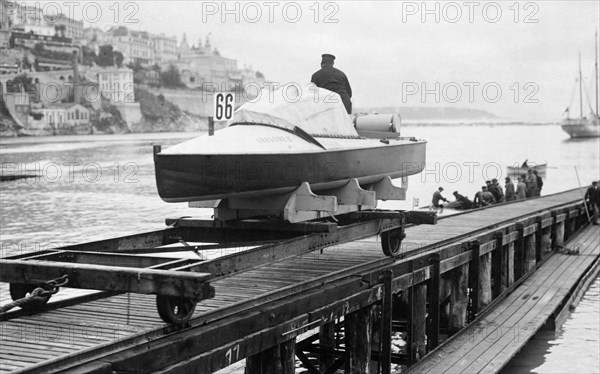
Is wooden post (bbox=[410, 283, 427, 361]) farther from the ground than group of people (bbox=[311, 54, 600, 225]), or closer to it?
closer to it

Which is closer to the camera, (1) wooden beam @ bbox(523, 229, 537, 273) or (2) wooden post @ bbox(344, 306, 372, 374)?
(2) wooden post @ bbox(344, 306, 372, 374)

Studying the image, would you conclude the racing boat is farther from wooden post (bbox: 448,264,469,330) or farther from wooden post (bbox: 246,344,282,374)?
wooden post (bbox: 448,264,469,330)

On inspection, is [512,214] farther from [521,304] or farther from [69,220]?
[69,220]

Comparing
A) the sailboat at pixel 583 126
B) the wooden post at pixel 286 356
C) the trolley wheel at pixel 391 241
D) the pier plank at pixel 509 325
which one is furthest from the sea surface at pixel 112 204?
the sailboat at pixel 583 126

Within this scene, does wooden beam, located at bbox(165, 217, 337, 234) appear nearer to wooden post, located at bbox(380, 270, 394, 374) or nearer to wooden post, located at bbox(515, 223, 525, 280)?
wooden post, located at bbox(380, 270, 394, 374)

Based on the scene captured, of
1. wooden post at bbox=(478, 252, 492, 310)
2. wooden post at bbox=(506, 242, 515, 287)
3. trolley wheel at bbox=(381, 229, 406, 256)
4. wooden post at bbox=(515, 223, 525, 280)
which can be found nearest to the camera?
trolley wheel at bbox=(381, 229, 406, 256)

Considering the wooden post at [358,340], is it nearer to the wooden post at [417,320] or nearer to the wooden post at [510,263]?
the wooden post at [417,320]

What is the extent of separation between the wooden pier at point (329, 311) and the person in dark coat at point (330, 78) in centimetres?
250

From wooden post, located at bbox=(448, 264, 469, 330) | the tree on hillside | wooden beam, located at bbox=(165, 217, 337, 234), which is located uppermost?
the tree on hillside

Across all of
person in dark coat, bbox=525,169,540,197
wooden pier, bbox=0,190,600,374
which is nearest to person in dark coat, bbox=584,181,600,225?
person in dark coat, bbox=525,169,540,197

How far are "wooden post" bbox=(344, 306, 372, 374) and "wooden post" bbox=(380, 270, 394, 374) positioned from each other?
14.1 inches

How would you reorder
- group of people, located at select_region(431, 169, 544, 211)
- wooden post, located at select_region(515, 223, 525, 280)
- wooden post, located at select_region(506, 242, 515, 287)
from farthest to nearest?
1. group of people, located at select_region(431, 169, 544, 211)
2. wooden post, located at select_region(515, 223, 525, 280)
3. wooden post, located at select_region(506, 242, 515, 287)

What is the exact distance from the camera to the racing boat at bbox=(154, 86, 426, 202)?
375 inches

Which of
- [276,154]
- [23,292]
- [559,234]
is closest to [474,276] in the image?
[276,154]
